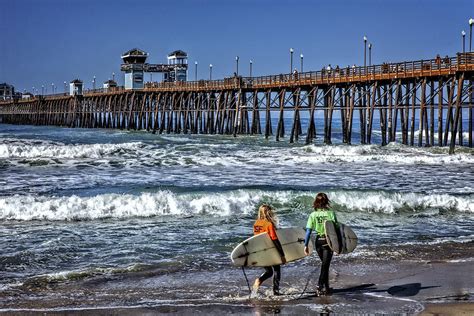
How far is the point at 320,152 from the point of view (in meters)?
37.7

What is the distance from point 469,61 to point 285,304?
26.5m

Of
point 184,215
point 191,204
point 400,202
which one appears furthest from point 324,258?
point 400,202

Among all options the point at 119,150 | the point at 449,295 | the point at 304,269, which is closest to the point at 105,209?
the point at 304,269

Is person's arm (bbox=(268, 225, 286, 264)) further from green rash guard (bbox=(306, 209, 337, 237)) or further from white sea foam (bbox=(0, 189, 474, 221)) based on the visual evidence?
white sea foam (bbox=(0, 189, 474, 221))

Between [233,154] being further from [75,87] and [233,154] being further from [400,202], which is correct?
[75,87]

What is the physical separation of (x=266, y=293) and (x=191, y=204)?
9.32 metres

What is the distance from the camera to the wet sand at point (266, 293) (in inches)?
337

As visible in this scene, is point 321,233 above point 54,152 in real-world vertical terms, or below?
below

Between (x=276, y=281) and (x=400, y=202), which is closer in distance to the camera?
(x=276, y=281)

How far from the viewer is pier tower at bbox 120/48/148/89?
7219 cm

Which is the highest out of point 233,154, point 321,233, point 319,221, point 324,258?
point 233,154

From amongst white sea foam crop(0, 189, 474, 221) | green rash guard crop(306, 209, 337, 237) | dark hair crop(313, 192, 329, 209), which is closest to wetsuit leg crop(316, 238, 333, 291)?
green rash guard crop(306, 209, 337, 237)

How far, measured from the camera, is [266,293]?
9477 millimetres

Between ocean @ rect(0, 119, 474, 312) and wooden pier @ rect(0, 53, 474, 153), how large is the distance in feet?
11.0
